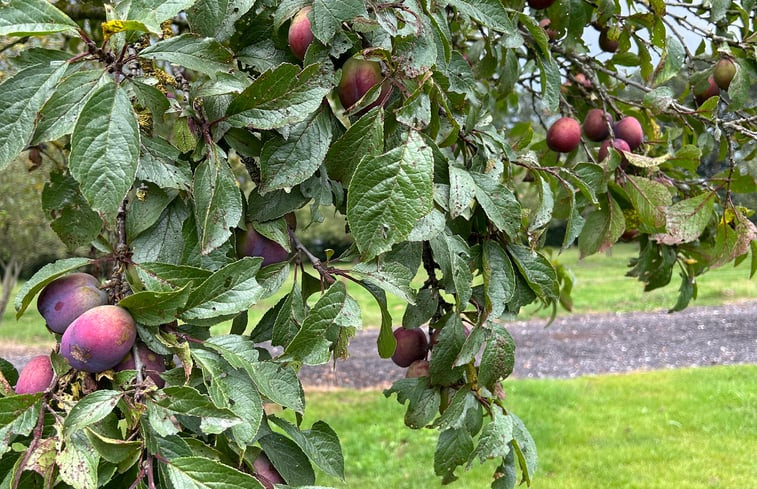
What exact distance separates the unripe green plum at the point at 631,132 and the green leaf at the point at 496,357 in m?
0.89

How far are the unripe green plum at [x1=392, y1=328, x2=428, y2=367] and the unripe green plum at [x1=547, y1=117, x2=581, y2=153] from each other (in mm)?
764

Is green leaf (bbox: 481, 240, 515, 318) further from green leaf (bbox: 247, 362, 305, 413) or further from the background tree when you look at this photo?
the background tree

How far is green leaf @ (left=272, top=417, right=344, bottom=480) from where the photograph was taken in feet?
3.03

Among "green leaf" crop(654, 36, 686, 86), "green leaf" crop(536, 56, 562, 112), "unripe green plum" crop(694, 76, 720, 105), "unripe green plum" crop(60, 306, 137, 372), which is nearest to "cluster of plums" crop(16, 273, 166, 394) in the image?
"unripe green plum" crop(60, 306, 137, 372)

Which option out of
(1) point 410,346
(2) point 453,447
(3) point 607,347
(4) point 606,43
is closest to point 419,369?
(1) point 410,346

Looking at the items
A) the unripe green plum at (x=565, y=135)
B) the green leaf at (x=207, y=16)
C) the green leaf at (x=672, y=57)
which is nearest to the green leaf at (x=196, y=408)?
the green leaf at (x=207, y=16)

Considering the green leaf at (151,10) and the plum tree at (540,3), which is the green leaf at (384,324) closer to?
the green leaf at (151,10)

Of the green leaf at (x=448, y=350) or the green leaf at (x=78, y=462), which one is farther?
the green leaf at (x=448, y=350)

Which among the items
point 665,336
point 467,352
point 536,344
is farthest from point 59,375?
point 665,336

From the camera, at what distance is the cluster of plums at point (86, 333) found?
717mm

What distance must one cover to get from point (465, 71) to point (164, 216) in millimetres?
635

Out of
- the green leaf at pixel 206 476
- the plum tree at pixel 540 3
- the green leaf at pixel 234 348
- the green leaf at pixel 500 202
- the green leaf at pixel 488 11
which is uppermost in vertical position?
the green leaf at pixel 488 11

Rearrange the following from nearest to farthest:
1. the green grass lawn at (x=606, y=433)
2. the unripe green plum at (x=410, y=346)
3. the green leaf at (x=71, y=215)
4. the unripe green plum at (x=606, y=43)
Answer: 1. the green leaf at (x=71, y=215)
2. the unripe green plum at (x=410, y=346)
3. the unripe green plum at (x=606, y=43)
4. the green grass lawn at (x=606, y=433)

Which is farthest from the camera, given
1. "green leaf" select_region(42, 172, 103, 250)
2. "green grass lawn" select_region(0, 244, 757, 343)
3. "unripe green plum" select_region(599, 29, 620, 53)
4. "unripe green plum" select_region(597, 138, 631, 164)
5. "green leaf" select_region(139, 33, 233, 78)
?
"green grass lawn" select_region(0, 244, 757, 343)
